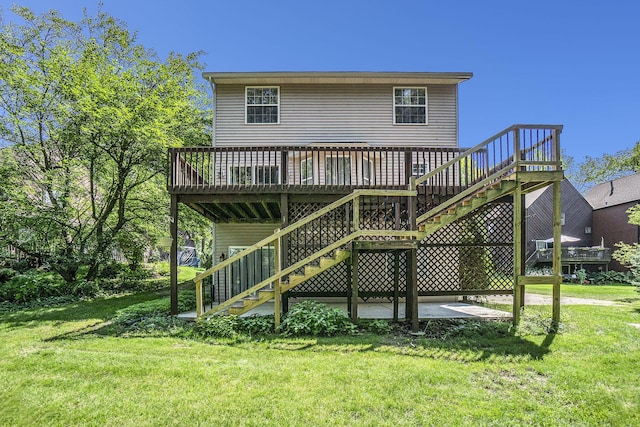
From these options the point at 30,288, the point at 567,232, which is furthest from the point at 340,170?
the point at 567,232

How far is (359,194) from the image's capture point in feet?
19.9

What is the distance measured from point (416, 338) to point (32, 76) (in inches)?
495

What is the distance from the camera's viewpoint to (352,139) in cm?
1061

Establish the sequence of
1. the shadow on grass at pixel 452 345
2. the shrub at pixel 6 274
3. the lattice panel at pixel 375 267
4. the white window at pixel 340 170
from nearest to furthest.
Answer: the shadow on grass at pixel 452 345, the white window at pixel 340 170, the lattice panel at pixel 375 267, the shrub at pixel 6 274

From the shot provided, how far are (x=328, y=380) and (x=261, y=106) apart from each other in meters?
8.73

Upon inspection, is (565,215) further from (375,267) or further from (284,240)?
(284,240)

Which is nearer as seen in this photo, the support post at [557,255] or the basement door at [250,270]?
the support post at [557,255]

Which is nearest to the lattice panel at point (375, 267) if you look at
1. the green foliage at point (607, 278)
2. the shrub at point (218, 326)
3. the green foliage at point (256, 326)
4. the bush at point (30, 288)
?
the green foliage at point (256, 326)

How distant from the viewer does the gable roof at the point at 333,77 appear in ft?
33.2

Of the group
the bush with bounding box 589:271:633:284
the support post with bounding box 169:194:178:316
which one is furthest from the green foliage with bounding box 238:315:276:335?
the bush with bounding box 589:271:633:284

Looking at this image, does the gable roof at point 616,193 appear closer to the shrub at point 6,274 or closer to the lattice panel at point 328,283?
the lattice panel at point 328,283

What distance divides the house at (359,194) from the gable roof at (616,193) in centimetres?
1713

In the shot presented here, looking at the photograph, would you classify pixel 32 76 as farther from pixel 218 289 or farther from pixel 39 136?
pixel 218 289

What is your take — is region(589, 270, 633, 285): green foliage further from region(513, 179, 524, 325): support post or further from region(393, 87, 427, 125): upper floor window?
region(513, 179, 524, 325): support post
